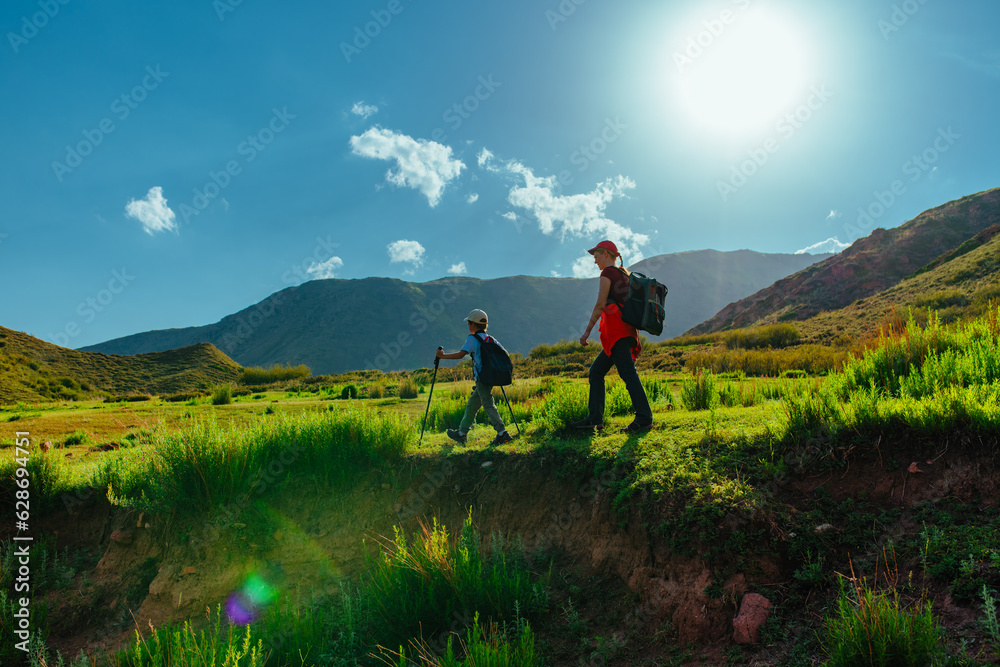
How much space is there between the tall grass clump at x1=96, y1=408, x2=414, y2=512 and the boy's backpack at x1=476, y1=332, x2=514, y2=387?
60.4 inches

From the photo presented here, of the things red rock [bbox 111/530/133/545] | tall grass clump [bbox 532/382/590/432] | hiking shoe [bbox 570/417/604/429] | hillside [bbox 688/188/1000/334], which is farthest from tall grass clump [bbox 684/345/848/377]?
hillside [bbox 688/188/1000/334]

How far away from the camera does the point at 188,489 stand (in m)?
6.58

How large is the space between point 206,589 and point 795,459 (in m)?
7.01

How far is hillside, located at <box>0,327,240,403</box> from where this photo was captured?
26781mm

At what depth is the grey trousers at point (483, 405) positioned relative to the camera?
744 centimetres

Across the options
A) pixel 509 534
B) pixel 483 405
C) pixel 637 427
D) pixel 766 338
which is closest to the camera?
pixel 509 534

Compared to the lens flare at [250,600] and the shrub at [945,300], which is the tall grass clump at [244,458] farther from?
the shrub at [945,300]

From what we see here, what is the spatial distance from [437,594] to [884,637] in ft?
11.0

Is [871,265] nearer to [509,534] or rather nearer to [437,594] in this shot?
[509,534]

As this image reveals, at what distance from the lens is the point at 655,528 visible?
4.17 metres

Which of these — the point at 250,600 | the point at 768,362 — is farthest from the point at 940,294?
the point at 250,600

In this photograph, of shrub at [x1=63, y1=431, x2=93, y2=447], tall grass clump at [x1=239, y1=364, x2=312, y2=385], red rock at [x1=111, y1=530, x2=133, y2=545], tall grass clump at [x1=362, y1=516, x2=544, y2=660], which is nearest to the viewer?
tall grass clump at [x1=362, y1=516, x2=544, y2=660]

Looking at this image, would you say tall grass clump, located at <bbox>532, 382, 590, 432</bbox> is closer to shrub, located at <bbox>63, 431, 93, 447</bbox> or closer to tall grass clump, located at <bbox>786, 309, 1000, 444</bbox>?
tall grass clump, located at <bbox>786, 309, 1000, 444</bbox>

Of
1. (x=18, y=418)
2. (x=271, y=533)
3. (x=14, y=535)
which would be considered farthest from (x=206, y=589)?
(x=18, y=418)
